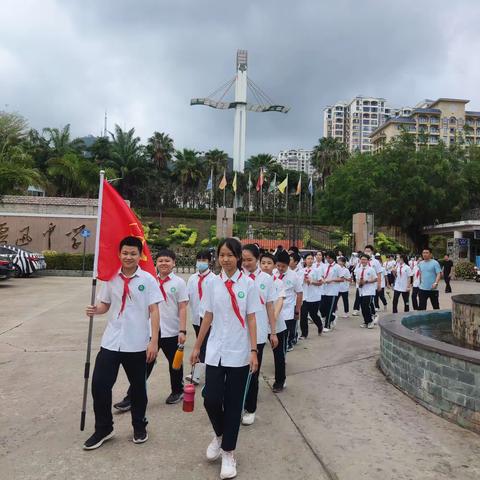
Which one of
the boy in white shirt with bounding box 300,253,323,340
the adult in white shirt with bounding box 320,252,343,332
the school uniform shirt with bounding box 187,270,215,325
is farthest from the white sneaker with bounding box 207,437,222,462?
the adult in white shirt with bounding box 320,252,343,332

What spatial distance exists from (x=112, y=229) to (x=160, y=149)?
51625mm

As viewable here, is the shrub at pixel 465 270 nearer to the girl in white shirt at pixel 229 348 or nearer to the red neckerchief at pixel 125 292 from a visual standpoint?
the girl in white shirt at pixel 229 348

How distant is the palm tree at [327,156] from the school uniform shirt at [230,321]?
57.1 meters

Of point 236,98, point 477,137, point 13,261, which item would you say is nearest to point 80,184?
point 13,261

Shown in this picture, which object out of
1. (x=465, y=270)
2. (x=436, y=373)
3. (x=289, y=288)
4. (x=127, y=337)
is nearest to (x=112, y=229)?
(x=127, y=337)

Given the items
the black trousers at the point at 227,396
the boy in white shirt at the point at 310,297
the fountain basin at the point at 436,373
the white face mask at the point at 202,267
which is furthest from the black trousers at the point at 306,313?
the black trousers at the point at 227,396

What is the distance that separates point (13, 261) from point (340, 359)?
1439 centimetres

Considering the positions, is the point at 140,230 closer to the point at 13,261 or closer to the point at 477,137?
the point at 13,261

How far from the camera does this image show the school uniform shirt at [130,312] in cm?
340

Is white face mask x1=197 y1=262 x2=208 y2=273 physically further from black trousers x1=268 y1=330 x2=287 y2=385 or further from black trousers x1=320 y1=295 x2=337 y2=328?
black trousers x1=320 y1=295 x2=337 y2=328

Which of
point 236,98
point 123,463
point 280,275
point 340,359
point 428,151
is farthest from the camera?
point 236,98

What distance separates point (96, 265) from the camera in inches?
140

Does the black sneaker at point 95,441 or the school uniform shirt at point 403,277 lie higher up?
the school uniform shirt at point 403,277

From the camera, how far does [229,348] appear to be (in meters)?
3.11
